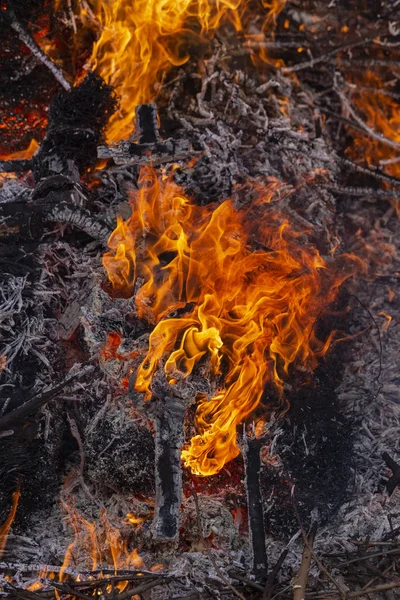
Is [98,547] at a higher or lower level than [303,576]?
higher

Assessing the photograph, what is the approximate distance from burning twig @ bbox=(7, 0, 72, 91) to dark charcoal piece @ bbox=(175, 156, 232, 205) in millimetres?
1575

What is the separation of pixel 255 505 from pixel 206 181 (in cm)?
274

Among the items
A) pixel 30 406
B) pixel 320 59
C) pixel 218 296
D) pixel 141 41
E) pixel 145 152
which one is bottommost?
pixel 30 406

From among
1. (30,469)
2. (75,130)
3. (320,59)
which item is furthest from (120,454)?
(320,59)

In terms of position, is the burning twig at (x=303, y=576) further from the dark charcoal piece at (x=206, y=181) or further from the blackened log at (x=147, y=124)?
the blackened log at (x=147, y=124)

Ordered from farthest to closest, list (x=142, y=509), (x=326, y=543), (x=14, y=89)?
(x=14, y=89), (x=142, y=509), (x=326, y=543)

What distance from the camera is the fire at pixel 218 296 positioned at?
3.88 metres

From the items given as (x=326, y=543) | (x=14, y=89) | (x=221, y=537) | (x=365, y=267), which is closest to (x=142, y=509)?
(x=221, y=537)

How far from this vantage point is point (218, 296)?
13.6ft

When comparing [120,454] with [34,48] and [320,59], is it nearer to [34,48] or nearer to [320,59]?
[34,48]

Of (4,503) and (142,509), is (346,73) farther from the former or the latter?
(4,503)

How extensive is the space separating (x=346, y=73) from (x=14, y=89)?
11.8ft

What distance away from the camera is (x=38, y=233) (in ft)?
14.9

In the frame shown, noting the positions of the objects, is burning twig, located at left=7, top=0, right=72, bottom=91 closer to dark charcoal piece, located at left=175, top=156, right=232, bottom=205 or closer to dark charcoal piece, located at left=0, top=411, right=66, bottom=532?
dark charcoal piece, located at left=175, top=156, right=232, bottom=205
